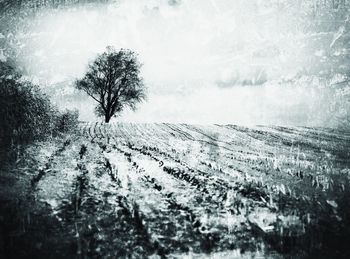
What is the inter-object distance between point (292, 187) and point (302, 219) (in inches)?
62.7

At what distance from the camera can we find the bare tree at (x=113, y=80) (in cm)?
3195

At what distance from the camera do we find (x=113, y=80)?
105ft

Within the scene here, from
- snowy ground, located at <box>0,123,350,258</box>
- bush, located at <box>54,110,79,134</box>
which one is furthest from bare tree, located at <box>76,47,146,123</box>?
snowy ground, located at <box>0,123,350,258</box>

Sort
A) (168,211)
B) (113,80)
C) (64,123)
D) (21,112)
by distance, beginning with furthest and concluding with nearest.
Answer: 1. (113,80)
2. (64,123)
3. (21,112)
4. (168,211)

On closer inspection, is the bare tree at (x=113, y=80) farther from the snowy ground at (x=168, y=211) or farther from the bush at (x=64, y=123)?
the snowy ground at (x=168, y=211)

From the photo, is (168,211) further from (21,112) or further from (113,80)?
(113,80)

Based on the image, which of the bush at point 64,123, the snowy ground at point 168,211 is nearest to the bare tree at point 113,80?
the bush at point 64,123

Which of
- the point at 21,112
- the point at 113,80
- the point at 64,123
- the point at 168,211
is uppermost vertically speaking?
the point at 113,80

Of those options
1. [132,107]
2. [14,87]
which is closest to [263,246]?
[14,87]

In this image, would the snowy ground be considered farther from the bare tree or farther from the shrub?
the bare tree

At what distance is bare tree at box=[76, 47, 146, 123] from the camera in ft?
105

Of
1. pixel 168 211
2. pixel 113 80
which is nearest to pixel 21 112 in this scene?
pixel 168 211

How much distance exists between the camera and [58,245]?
3004mm

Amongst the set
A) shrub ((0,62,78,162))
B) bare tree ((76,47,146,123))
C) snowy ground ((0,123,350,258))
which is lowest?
snowy ground ((0,123,350,258))
